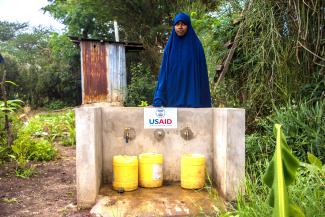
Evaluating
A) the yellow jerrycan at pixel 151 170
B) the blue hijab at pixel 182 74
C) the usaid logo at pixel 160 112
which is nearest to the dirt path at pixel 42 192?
the yellow jerrycan at pixel 151 170

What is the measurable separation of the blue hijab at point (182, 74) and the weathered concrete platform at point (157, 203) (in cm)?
113

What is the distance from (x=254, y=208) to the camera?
2.36 meters

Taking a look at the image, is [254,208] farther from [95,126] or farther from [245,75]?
[245,75]

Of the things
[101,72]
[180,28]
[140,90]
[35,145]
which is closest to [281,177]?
[180,28]

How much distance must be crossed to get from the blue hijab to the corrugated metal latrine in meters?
7.81

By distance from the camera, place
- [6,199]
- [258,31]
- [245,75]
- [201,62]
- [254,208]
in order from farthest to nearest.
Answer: [245,75], [258,31], [201,62], [6,199], [254,208]

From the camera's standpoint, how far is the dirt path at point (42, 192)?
11.2 feet

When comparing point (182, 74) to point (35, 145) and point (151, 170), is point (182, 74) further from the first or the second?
point (35, 145)

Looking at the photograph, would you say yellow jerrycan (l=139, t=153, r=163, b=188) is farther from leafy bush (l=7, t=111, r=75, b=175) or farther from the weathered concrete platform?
leafy bush (l=7, t=111, r=75, b=175)

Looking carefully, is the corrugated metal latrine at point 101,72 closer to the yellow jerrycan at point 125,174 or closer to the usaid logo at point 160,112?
the usaid logo at point 160,112

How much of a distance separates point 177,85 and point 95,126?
1.29 metres

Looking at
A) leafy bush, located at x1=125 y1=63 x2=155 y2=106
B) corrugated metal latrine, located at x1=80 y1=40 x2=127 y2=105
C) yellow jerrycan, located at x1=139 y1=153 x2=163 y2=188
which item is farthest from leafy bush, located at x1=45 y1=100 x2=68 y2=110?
yellow jerrycan, located at x1=139 y1=153 x2=163 y2=188

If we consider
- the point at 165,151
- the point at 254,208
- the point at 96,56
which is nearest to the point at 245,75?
the point at 165,151

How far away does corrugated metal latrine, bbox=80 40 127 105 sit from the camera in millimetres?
11961
